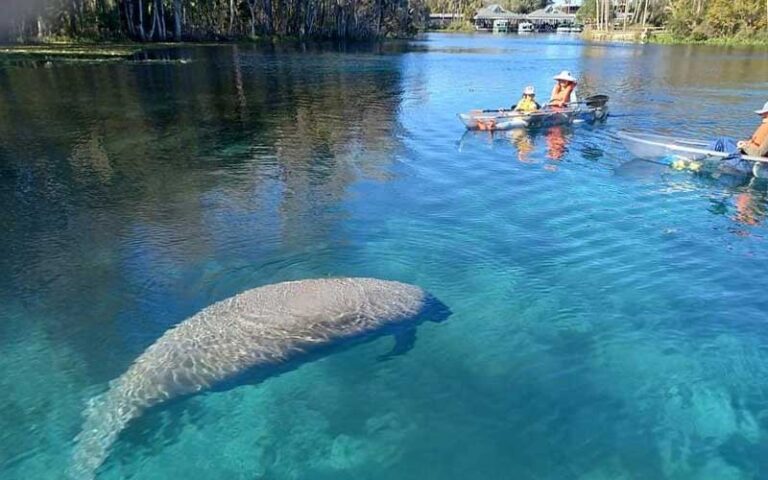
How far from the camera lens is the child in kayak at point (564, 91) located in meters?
22.3

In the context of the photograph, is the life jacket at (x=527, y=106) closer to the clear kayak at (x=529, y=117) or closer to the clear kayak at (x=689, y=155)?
the clear kayak at (x=529, y=117)

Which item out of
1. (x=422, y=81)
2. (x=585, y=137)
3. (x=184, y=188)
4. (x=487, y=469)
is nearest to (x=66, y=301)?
(x=184, y=188)

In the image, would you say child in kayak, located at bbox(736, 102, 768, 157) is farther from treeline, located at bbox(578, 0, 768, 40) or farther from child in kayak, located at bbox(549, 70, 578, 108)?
treeline, located at bbox(578, 0, 768, 40)

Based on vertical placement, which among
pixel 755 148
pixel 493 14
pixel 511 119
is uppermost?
pixel 493 14

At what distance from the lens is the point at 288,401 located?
23.5 feet

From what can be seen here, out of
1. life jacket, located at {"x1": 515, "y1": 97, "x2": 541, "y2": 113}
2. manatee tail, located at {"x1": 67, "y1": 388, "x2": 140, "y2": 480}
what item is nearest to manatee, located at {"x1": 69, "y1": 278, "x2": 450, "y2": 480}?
manatee tail, located at {"x1": 67, "y1": 388, "x2": 140, "y2": 480}

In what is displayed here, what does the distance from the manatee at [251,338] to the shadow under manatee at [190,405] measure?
0.02m

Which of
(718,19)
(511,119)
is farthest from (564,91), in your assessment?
(718,19)

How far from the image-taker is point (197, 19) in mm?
74250

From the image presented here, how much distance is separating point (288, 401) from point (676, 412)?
4758mm

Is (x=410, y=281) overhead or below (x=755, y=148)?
below

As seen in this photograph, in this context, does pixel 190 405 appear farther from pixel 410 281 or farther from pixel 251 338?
pixel 410 281

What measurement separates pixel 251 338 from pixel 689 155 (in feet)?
48.3

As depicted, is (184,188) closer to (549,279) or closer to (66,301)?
(66,301)
